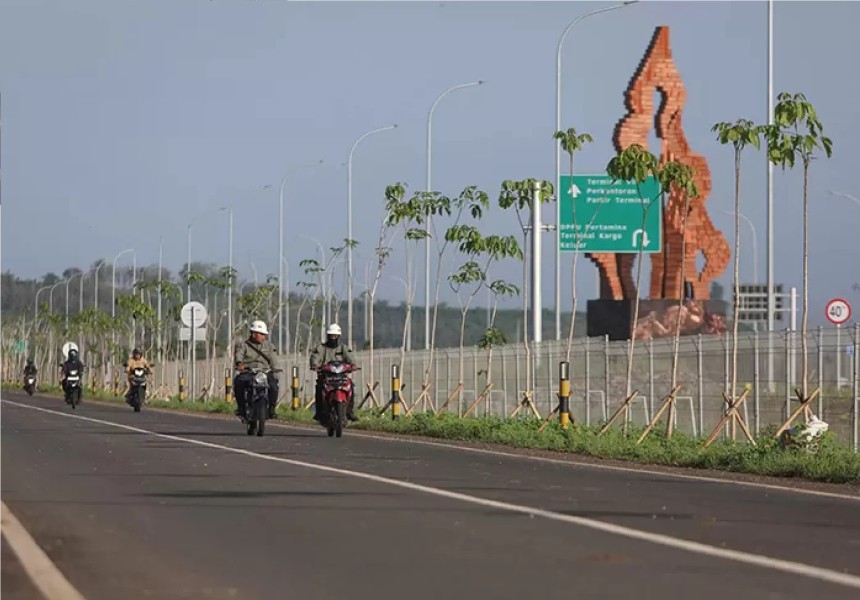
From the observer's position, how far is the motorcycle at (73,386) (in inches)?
2181

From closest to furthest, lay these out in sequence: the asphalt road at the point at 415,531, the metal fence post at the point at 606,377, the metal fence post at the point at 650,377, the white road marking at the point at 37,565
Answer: the white road marking at the point at 37,565 → the asphalt road at the point at 415,531 → the metal fence post at the point at 650,377 → the metal fence post at the point at 606,377

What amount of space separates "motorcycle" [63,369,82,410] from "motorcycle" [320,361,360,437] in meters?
25.3

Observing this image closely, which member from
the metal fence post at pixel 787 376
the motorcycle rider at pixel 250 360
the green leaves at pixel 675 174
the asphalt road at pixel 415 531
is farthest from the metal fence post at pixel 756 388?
the asphalt road at pixel 415 531

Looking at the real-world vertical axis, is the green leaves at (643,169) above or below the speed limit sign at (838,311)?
above

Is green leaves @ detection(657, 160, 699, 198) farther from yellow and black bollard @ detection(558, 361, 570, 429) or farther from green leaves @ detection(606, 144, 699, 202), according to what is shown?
yellow and black bollard @ detection(558, 361, 570, 429)

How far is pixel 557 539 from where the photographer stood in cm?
1191

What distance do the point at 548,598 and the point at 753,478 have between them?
A: 11.6m

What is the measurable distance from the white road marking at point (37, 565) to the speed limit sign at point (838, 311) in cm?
3749

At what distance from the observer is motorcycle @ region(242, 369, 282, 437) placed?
→ 31.0 m

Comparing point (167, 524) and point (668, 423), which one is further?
point (668, 423)

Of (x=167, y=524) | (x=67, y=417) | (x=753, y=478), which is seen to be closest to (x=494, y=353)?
(x=67, y=417)

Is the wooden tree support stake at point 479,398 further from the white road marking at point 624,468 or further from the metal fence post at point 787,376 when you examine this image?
the metal fence post at point 787,376

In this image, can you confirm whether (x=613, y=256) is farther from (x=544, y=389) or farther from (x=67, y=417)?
(x=67, y=417)

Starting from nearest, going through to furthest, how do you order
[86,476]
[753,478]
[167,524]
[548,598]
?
[548,598] < [167,524] < [86,476] < [753,478]
